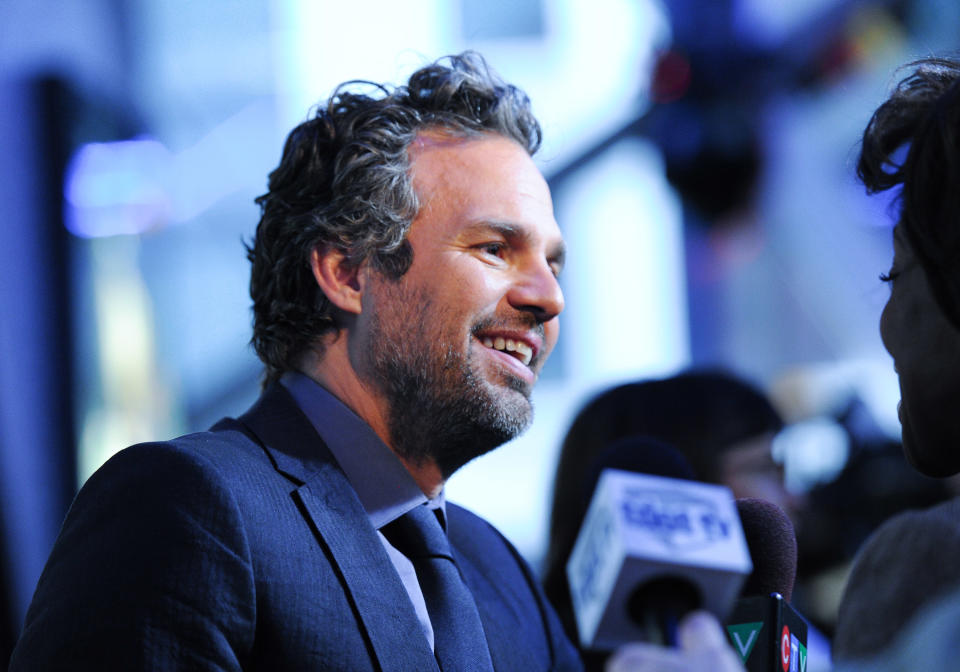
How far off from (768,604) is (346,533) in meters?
0.59

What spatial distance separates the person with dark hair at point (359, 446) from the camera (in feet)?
4.24

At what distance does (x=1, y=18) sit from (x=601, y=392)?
283 centimetres

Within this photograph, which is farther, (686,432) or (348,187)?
(686,432)

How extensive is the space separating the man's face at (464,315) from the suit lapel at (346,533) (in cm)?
18

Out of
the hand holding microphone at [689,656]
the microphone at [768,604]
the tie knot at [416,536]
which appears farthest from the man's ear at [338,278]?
the hand holding microphone at [689,656]

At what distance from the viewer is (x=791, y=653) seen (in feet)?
4.15

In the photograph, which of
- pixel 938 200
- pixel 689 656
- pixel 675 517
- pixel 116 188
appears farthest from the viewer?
pixel 116 188

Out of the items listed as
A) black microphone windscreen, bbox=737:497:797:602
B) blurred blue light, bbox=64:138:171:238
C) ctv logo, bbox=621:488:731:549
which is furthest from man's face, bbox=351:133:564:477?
blurred blue light, bbox=64:138:171:238

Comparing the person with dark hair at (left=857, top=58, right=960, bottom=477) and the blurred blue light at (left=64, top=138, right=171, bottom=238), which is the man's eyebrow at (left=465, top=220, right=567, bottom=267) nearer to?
the person with dark hair at (left=857, top=58, right=960, bottom=477)

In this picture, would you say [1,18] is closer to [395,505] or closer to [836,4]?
[395,505]

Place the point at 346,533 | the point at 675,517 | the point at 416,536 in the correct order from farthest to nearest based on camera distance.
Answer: the point at 416,536 → the point at 346,533 → the point at 675,517

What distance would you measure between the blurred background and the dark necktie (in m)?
2.60

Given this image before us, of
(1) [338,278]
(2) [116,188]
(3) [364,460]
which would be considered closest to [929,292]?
(3) [364,460]

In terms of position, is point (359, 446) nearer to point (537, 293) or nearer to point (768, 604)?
point (537, 293)
